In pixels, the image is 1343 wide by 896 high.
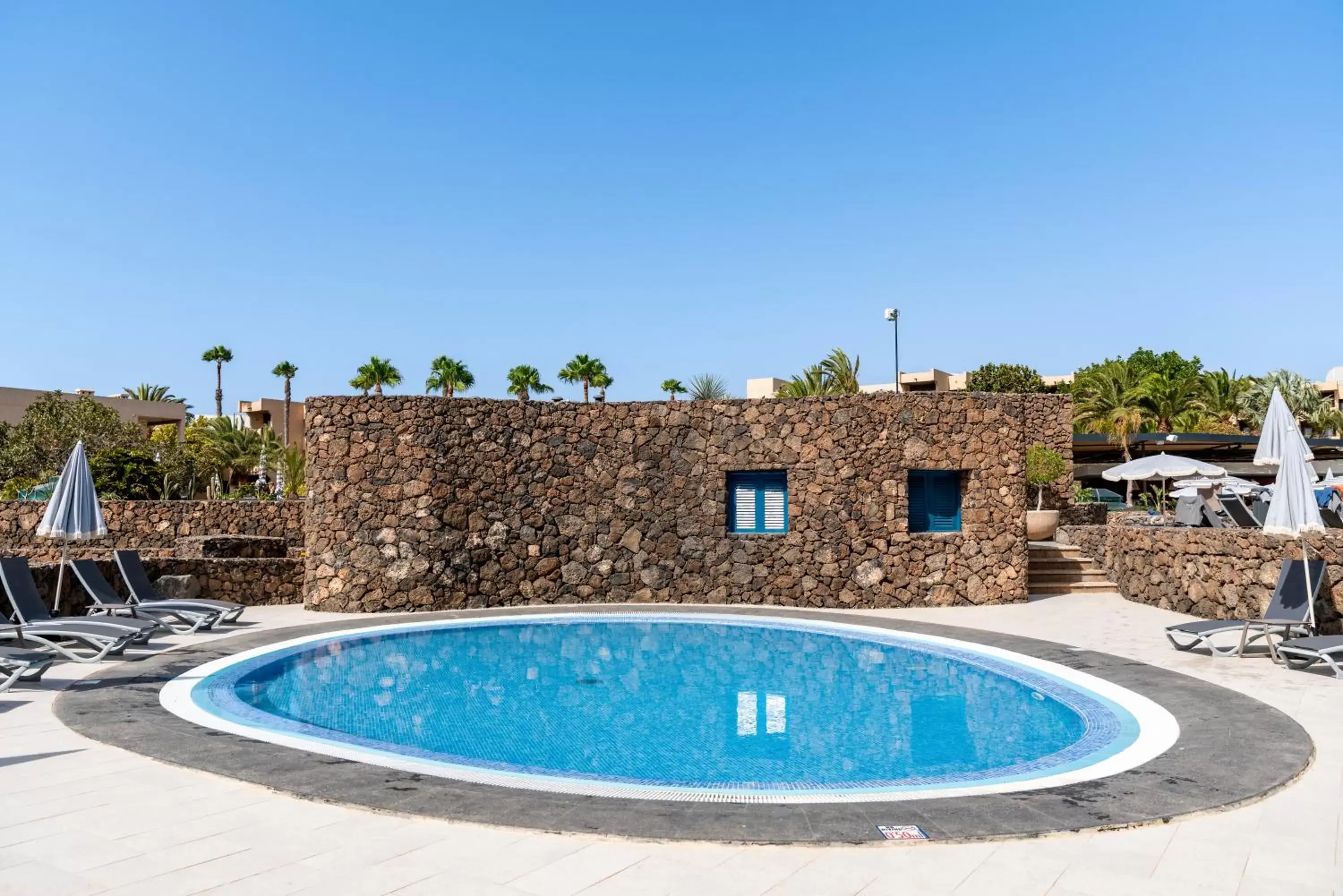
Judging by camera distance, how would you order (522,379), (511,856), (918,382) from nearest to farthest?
(511,856) → (522,379) → (918,382)

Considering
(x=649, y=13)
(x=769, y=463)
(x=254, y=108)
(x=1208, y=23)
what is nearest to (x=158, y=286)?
(x=254, y=108)

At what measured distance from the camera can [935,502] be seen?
57.7ft

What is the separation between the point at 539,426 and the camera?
57.8ft

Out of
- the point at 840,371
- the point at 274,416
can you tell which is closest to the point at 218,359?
the point at 274,416

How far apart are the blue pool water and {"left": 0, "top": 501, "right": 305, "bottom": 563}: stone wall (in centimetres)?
1262

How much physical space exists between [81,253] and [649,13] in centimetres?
1313

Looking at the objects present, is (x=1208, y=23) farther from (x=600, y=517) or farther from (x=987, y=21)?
(x=600, y=517)

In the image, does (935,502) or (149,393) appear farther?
(149,393)

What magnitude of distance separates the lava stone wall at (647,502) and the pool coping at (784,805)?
7.80m

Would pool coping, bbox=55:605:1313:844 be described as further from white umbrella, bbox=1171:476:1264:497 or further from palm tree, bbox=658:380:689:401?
palm tree, bbox=658:380:689:401

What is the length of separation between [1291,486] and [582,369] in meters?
51.0

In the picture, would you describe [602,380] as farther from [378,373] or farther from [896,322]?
[896,322]

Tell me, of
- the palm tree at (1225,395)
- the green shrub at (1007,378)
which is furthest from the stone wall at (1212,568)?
the green shrub at (1007,378)

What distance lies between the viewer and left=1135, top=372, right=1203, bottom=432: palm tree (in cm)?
5138
